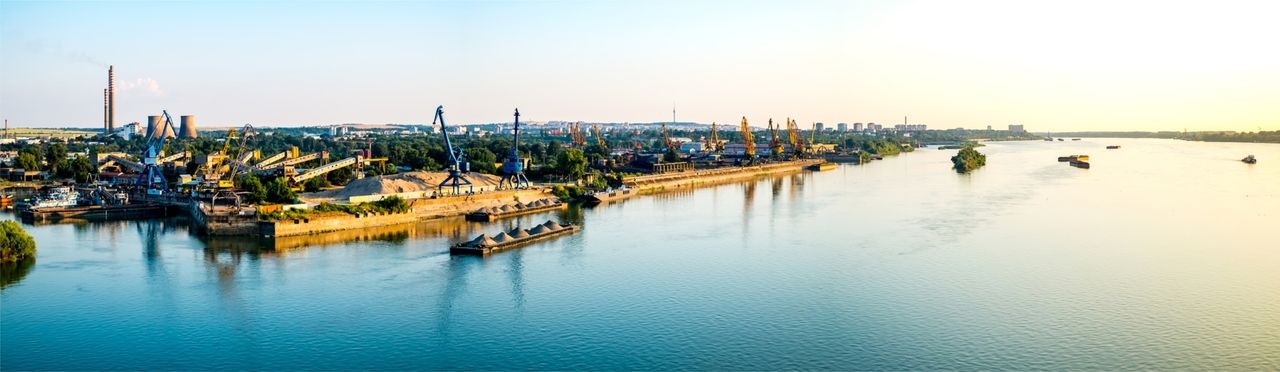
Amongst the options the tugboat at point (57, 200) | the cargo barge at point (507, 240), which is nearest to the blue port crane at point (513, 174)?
the cargo barge at point (507, 240)

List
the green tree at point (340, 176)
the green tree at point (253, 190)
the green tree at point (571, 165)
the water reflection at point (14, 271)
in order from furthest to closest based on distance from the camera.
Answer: the green tree at point (571, 165), the green tree at point (340, 176), the green tree at point (253, 190), the water reflection at point (14, 271)

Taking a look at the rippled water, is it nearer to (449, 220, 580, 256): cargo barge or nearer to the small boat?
(449, 220, 580, 256): cargo barge

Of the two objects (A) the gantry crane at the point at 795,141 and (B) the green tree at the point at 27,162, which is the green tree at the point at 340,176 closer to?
(B) the green tree at the point at 27,162

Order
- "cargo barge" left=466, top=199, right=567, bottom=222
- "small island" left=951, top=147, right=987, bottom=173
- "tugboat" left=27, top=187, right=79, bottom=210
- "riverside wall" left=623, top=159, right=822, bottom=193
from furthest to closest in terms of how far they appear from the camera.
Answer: "small island" left=951, top=147, right=987, bottom=173, "riverside wall" left=623, top=159, right=822, bottom=193, "tugboat" left=27, top=187, right=79, bottom=210, "cargo barge" left=466, top=199, right=567, bottom=222

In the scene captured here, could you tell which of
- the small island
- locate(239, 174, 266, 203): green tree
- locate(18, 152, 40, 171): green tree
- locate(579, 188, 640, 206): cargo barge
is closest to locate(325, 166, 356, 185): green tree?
locate(239, 174, 266, 203): green tree

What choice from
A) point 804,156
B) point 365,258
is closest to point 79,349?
point 365,258

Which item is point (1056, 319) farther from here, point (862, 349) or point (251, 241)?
point (251, 241)
